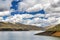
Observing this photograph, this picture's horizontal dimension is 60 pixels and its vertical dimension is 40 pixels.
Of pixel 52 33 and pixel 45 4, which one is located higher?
pixel 45 4

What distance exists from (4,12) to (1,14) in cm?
116

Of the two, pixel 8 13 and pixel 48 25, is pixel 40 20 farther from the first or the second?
pixel 8 13

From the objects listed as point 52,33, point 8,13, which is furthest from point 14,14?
point 52,33

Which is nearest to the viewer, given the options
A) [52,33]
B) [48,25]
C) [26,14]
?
[26,14]

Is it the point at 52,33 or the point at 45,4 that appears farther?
the point at 52,33

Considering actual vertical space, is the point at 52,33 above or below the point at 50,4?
below

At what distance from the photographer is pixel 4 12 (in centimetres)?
3616

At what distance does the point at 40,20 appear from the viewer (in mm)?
37125

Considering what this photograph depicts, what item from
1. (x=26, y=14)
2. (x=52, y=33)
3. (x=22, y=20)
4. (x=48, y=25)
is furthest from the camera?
(x=52, y=33)

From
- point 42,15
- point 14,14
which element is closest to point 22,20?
point 14,14

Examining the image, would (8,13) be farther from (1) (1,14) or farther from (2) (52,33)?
(2) (52,33)

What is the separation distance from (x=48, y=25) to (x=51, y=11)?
2.56 meters

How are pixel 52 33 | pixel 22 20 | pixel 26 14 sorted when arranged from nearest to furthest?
1. pixel 26 14
2. pixel 22 20
3. pixel 52 33

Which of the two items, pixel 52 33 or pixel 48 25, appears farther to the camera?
pixel 52 33
